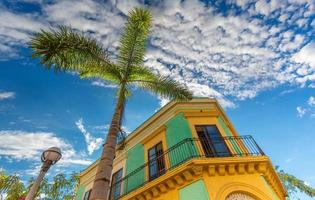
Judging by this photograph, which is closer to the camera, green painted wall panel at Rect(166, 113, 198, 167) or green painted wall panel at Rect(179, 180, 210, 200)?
green painted wall panel at Rect(179, 180, 210, 200)

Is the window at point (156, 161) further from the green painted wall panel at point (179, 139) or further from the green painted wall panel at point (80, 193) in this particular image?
the green painted wall panel at point (80, 193)

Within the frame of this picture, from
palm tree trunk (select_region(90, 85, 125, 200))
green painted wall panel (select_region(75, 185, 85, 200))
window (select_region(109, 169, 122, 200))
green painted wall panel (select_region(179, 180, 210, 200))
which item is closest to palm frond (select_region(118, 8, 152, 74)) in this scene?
palm tree trunk (select_region(90, 85, 125, 200))

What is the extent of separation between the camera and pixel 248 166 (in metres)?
8.41

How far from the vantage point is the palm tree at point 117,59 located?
6.66 m

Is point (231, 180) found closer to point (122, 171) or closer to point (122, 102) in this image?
point (122, 102)

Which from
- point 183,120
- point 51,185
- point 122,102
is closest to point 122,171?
point 183,120

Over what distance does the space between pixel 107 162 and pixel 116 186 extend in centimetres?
720

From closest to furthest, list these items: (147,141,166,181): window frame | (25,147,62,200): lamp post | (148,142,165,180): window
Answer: (25,147,62,200): lamp post, (147,141,166,181): window frame, (148,142,165,180): window

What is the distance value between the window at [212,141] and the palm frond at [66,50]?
5482mm

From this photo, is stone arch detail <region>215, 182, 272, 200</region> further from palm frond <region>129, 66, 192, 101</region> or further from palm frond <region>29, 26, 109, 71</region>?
palm frond <region>29, 26, 109, 71</region>

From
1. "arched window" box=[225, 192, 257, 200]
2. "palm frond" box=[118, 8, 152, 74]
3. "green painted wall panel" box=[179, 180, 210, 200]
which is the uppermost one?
"palm frond" box=[118, 8, 152, 74]

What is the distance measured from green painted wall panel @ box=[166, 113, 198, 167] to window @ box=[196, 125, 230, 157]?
2.00 feet

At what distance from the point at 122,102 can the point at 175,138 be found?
3676 millimetres

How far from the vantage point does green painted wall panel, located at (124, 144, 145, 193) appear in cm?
1108
